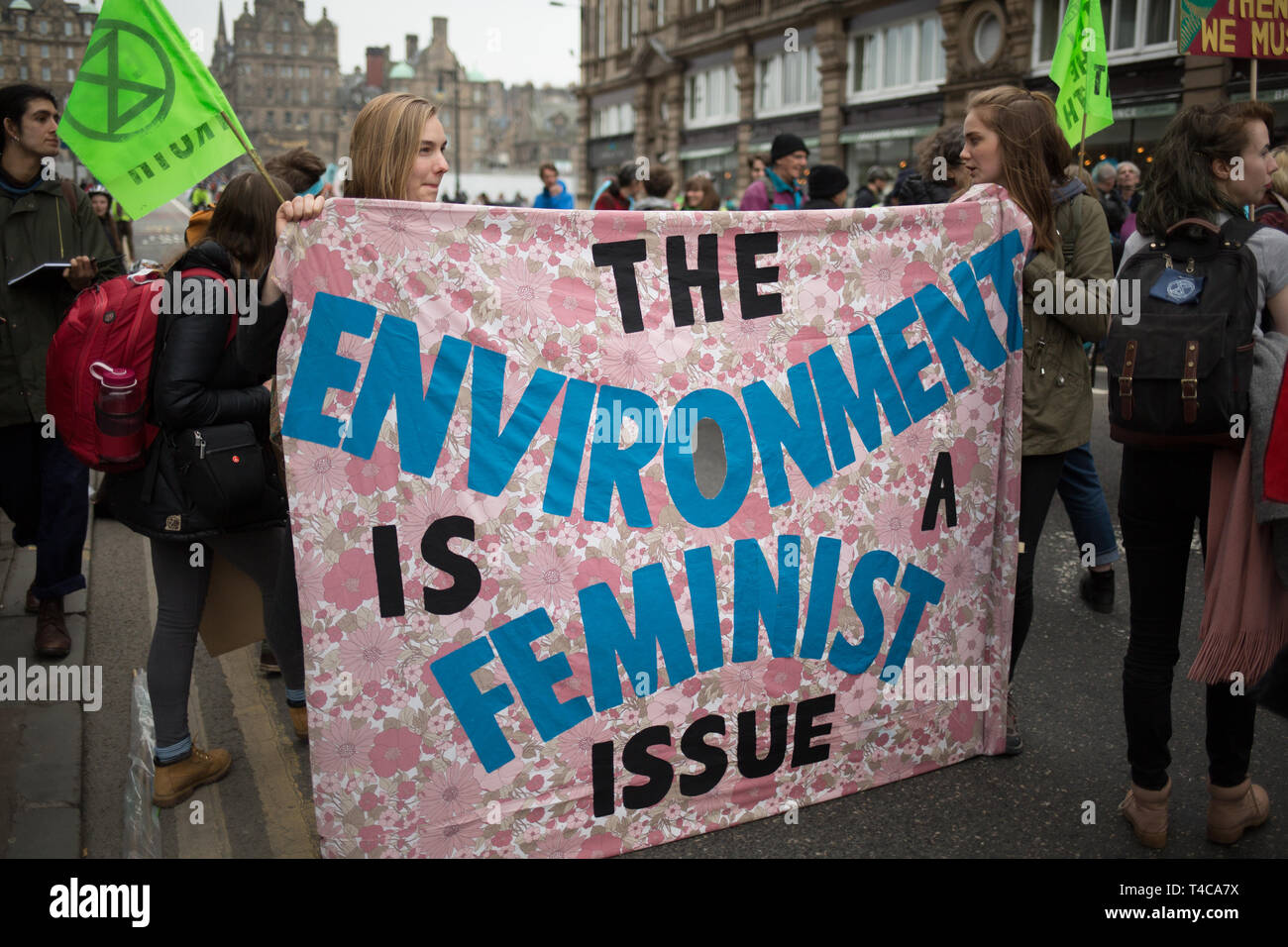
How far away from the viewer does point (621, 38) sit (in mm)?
43469

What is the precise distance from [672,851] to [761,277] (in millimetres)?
1623

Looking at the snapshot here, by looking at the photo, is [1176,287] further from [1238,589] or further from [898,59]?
[898,59]

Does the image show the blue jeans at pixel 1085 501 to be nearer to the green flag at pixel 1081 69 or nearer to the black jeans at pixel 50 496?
the green flag at pixel 1081 69

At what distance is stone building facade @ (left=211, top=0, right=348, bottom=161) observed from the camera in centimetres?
11819

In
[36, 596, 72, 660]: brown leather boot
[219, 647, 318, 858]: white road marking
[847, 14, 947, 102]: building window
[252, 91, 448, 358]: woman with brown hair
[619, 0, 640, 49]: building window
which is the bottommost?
[219, 647, 318, 858]: white road marking

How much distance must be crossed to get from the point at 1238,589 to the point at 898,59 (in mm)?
25381

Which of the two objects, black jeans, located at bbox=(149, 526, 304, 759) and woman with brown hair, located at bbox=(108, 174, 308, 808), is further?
black jeans, located at bbox=(149, 526, 304, 759)

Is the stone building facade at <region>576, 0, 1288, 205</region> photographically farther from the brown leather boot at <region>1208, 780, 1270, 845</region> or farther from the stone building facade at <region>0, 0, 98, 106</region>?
the brown leather boot at <region>1208, 780, 1270, 845</region>

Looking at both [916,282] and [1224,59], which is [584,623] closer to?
[916,282]

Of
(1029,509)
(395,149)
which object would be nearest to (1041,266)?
(1029,509)

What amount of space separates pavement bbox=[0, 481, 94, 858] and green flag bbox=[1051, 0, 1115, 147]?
5.76 metres

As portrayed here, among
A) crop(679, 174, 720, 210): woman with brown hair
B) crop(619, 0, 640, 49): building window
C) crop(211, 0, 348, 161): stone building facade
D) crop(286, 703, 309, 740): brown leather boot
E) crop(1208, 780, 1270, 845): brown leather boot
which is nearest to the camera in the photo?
crop(1208, 780, 1270, 845): brown leather boot

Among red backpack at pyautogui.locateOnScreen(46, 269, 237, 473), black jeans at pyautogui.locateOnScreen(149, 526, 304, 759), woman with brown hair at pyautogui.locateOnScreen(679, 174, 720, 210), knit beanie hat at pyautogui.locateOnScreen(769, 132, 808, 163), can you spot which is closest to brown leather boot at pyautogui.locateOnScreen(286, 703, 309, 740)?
black jeans at pyautogui.locateOnScreen(149, 526, 304, 759)
